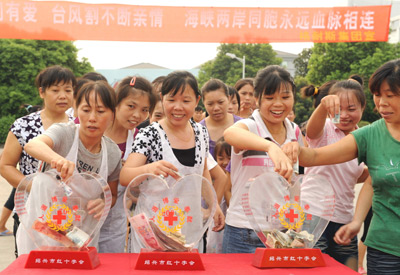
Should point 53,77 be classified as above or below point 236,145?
above

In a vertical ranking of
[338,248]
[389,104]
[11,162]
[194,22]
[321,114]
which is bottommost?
[338,248]

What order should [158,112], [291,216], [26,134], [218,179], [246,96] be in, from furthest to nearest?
[246,96] → [158,112] → [218,179] → [26,134] → [291,216]

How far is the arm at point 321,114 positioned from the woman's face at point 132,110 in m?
0.93

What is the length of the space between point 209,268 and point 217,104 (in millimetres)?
2214

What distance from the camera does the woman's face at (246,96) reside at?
500 centimetres

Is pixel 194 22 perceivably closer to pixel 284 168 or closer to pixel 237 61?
pixel 284 168

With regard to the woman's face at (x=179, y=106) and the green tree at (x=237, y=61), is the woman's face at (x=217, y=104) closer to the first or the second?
the woman's face at (x=179, y=106)

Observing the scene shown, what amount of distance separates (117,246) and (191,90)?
0.92m

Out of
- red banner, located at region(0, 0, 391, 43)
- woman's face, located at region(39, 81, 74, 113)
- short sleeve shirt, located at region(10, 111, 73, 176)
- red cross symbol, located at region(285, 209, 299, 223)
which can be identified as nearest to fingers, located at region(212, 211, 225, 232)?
red cross symbol, located at region(285, 209, 299, 223)

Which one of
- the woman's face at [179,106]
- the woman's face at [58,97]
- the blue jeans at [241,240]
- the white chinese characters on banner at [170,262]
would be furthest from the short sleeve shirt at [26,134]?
the white chinese characters on banner at [170,262]

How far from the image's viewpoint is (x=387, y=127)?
210cm

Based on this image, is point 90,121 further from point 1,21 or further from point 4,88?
point 4,88

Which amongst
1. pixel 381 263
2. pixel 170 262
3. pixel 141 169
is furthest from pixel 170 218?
pixel 381 263

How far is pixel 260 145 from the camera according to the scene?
6.33 ft
